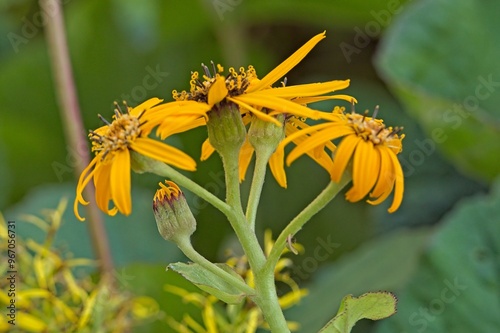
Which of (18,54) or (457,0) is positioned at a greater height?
(18,54)

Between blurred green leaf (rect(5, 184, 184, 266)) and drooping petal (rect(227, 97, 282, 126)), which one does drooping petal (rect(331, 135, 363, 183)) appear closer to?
drooping petal (rect(227, 97, 282, 126))

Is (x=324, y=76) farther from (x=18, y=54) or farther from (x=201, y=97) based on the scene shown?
(x=201, y=97)

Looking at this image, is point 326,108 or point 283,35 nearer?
point 326,108

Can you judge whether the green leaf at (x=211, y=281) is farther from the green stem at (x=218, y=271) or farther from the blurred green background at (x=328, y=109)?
the blurred green background at (x=328, y=109)

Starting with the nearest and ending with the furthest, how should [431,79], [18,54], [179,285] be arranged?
[179,285], [431,79], [18,54]

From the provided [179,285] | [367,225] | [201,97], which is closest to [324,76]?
[367,225]

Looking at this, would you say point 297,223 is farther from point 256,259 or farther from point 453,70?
point 453,70
